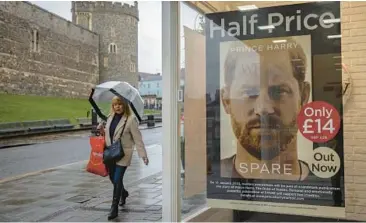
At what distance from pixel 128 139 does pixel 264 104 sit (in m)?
2.04

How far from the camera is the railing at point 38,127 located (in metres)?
20.5

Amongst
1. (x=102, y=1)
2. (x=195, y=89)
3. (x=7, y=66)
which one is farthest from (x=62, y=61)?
(x=195, y=89)

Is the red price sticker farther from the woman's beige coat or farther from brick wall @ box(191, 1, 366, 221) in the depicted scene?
the woman's beige coat

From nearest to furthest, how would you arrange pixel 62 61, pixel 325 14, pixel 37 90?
pixel 325 14, pixel 37 90, pixel 62 61

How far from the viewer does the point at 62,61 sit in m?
46.5

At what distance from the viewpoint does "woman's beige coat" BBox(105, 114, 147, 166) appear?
16.5 ft

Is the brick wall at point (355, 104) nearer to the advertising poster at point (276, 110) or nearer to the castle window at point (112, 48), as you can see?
the advertising poster at point (276, 110)

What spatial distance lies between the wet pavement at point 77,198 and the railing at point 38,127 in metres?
10.7

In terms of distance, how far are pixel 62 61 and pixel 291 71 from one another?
45410 millimetres

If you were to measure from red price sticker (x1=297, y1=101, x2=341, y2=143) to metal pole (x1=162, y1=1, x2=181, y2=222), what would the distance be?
105 cm

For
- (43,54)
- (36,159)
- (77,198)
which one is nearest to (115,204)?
(77,198)

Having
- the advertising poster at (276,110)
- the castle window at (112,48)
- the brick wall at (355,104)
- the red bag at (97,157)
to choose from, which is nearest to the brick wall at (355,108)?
the brick wall at (355,104)

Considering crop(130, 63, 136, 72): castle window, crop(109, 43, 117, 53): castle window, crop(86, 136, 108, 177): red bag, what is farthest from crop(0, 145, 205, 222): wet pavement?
crop(130, 63, 136, 72): castle window

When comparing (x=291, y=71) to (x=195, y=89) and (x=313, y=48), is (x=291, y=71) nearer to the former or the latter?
(x=313, y=48)
